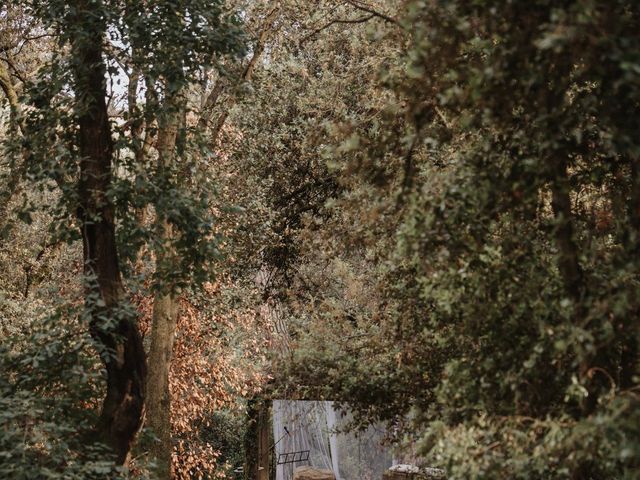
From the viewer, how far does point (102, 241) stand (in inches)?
254

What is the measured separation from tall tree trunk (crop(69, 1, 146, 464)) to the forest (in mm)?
20

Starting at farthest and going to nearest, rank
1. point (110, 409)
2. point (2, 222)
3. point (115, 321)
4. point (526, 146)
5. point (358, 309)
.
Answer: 1. point (358, 309)
2. point (2, 222)
3. point (110, 409)
4. point (115, 321)
5. point (526, 146)

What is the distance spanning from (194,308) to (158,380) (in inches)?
106

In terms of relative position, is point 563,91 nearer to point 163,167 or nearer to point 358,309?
point 163,167

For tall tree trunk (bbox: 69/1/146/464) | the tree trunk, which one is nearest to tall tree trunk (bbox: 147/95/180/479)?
the tree trunk

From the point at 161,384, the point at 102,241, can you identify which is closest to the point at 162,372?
the point at 161,384

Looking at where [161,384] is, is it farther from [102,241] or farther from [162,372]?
[102,241]

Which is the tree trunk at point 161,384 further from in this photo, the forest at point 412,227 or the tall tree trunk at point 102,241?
the tall tree trunk at point 102,241

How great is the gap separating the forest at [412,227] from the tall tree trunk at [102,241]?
20 millimetres

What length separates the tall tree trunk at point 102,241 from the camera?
6305mm

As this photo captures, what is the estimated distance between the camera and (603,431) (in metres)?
4.07

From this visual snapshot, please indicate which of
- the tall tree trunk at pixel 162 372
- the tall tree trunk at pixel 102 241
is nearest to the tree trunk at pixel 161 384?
the tall tree trunk at pixel 162 372

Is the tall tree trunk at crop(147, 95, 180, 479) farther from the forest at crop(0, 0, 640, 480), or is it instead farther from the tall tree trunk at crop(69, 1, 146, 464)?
the tall tree trunk at crop(69, 1, 146, 464)

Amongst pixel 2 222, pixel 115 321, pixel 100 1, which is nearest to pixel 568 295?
pixel 115 321
